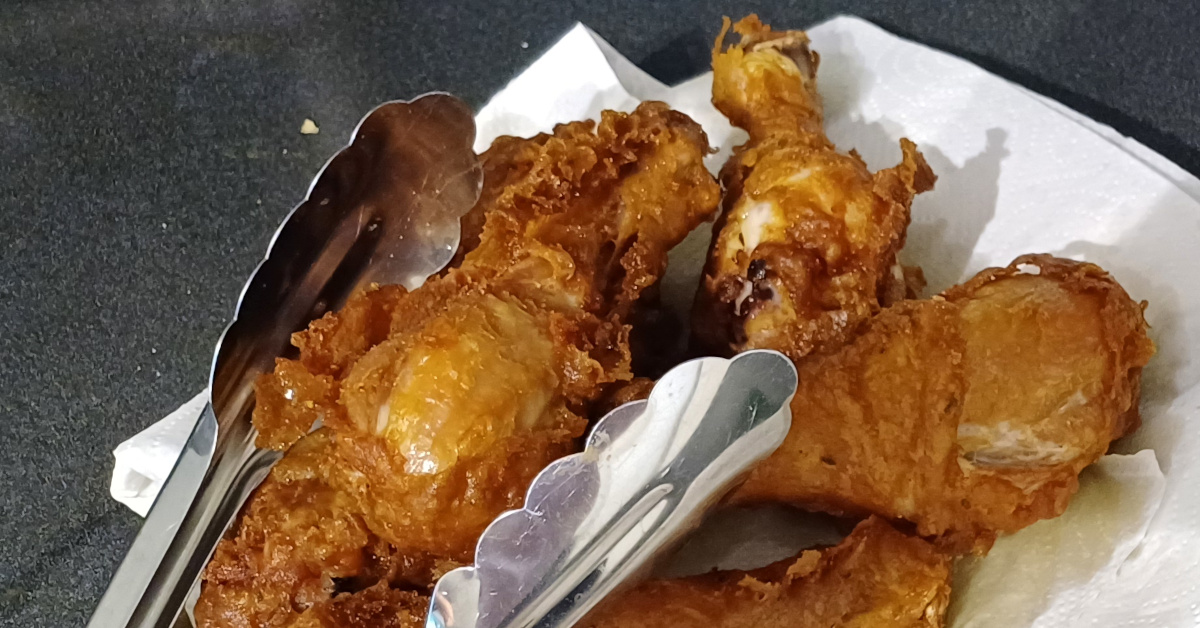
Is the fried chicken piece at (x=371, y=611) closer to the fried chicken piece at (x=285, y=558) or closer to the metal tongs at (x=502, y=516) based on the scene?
the fried chicken piece at (x=285, y=558)

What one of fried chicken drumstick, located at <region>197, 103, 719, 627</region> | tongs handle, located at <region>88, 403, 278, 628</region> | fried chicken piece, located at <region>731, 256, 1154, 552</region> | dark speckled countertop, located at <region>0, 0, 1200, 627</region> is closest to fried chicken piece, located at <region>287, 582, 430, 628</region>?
fried chicken drumstick, located at <region>197, 103, 719, 627</region>

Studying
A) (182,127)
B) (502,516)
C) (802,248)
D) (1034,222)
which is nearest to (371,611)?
(502,516)

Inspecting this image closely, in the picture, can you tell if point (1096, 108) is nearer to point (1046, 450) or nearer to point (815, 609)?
point (1046, 450)

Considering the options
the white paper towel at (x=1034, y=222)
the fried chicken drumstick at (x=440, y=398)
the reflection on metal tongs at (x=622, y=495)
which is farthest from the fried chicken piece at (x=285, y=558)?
the white paper towel at (x=1034, y=222)

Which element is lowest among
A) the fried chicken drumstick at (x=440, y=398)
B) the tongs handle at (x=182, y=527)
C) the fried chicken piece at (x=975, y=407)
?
the tongs handle at (x=182, y=527)

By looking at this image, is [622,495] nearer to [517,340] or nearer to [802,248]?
[517,340]

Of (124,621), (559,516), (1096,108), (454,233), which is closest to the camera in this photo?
(559,516)

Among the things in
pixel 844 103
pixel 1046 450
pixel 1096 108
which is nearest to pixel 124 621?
pixel 1046 450

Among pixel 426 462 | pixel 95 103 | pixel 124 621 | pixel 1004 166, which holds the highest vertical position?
pixel 1004 166
